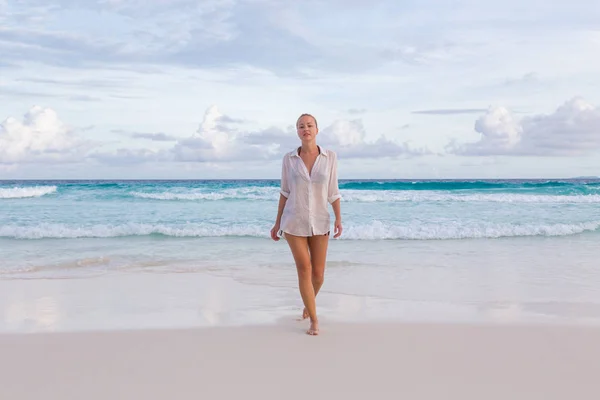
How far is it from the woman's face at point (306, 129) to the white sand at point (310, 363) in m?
1.68

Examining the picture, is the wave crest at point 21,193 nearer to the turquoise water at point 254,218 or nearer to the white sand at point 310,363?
the turquoise water at point 254,218

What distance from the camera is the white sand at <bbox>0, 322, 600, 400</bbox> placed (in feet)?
11.7

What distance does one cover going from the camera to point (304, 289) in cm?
482

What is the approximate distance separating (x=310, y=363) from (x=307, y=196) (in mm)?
1382

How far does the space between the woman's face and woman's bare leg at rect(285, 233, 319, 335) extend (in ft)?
2.73

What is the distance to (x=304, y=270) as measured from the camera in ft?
15.7

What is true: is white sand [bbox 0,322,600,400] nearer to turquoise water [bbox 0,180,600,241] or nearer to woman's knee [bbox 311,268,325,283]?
woman's knee [bbox 311,268,325,283]

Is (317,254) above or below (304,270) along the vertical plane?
above

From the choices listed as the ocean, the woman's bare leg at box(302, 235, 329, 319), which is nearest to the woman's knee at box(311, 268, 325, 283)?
the woman's bare leg at box(302, 235, 329, 319)

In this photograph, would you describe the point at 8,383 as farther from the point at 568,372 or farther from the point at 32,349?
the point at 568,372

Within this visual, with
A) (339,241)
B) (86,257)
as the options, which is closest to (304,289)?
(86,257)

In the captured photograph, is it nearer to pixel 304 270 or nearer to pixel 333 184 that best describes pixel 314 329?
pixel 304 270

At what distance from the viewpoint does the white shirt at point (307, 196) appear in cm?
473

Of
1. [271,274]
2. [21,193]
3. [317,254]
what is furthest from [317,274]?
[21,193]
